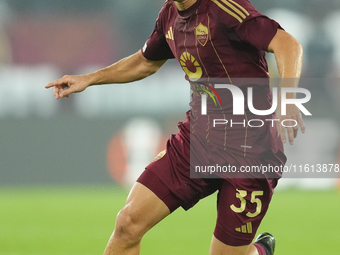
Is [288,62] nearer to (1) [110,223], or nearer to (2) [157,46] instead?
(2) [157,46]

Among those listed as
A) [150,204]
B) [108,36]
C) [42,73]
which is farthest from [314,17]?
[150,204]

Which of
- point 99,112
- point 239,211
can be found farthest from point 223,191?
point 99,112

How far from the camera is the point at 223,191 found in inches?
116

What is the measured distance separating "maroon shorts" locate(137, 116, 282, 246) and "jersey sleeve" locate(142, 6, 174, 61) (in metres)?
0.71

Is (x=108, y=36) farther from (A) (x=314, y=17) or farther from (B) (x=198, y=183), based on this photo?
(B) (x=198, y=183)

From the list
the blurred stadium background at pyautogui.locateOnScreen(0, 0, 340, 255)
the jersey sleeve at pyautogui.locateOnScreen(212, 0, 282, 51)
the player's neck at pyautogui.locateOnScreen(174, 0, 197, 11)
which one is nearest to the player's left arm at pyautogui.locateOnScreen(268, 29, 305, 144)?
the jersey sleeve at pyautogui.locateOnScreen(212, 0, 282, 51)

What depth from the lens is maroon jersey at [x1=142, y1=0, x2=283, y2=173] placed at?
2.56m

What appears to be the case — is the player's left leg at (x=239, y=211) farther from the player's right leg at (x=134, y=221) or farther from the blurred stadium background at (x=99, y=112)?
the blurred stadium background at (x=99, y=112)

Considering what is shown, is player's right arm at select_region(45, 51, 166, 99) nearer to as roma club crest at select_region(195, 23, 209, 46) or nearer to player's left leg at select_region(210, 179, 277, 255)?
as roma club crest at select_region(195, 23, 209, 46)

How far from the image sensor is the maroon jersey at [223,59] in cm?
256

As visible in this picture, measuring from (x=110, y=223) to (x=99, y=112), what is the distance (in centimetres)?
283

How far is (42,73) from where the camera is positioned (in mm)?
8812

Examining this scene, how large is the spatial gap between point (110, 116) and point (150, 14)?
2016 millimetres


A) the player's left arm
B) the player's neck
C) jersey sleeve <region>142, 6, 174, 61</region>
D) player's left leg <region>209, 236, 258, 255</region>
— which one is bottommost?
player's left leg <region>209, 236, 258, 255</region>
